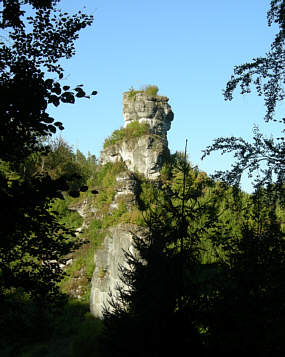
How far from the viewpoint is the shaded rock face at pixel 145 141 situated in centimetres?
3203

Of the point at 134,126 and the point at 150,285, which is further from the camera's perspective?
the point at 134,126

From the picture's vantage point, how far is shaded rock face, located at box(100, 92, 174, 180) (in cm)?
3203

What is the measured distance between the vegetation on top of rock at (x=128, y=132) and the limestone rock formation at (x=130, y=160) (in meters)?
→ 0.36

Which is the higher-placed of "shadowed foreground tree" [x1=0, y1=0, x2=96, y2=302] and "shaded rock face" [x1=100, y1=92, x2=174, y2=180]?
"shaded rock face" [x1=100, y1=92, x2=174, y2=180]

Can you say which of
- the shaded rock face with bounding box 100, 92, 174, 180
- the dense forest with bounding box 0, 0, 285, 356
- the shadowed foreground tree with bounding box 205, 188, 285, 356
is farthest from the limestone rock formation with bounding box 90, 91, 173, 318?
the shadowed foreground tree with bounding box 205, 188, 285, 356

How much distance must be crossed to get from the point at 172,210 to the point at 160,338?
8.25 feet

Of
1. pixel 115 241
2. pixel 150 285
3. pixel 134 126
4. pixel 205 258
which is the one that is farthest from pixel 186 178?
pixel 134 126

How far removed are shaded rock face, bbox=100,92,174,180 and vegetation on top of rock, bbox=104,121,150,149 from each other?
437mm

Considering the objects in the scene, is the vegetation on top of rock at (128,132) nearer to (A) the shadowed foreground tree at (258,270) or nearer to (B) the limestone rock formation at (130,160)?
(B) the limestone rock formation at (130,160)

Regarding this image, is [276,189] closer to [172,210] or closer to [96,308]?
[172,210]

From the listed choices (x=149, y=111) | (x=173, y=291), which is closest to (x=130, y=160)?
(x=149, y=111)

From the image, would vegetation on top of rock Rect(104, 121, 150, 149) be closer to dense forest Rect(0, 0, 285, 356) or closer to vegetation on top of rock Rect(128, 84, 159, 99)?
vegetation on top of rock Rect(128, 84, 159, 99)

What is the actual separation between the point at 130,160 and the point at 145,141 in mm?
2269

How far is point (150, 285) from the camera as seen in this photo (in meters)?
8.14
